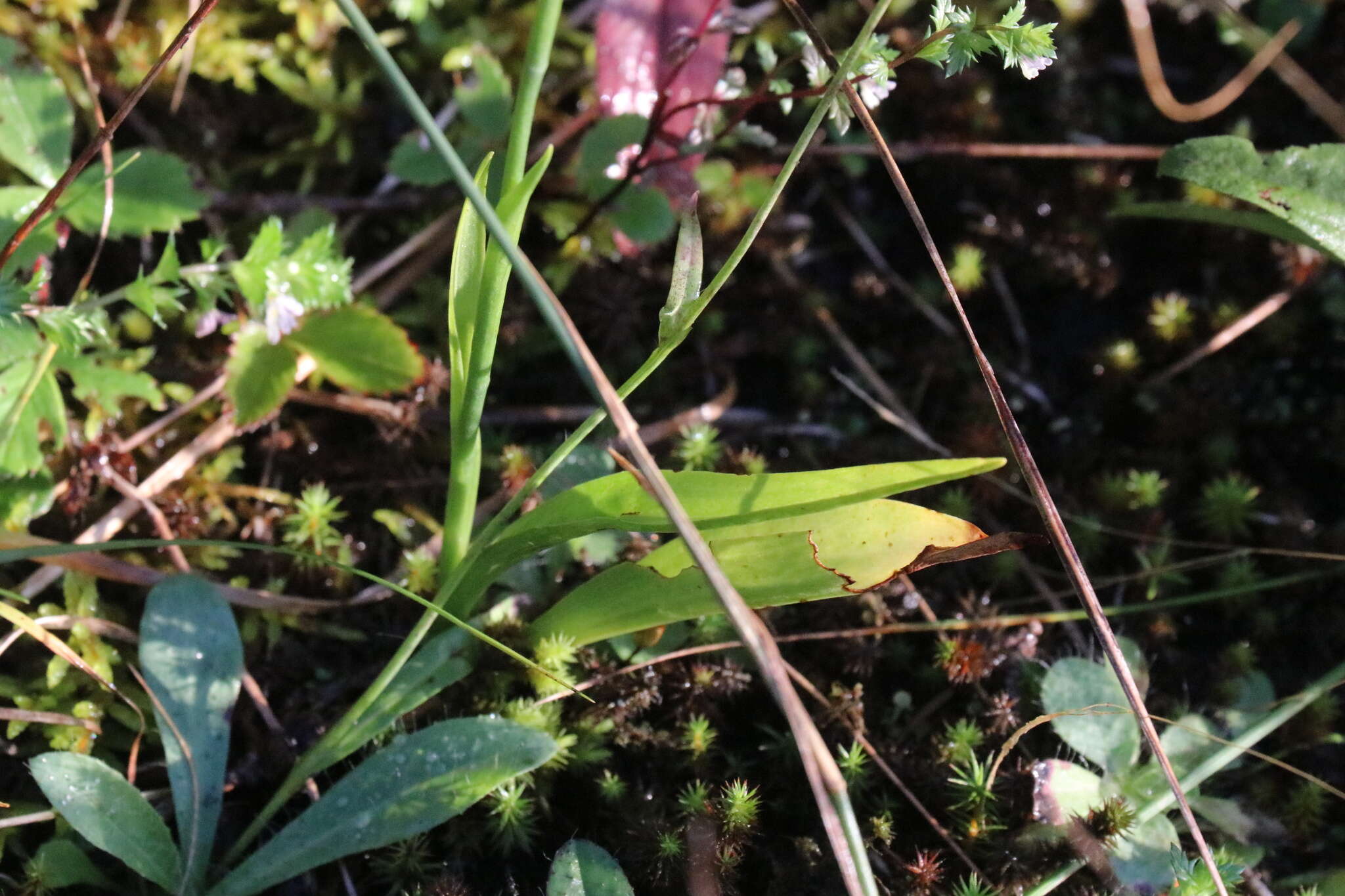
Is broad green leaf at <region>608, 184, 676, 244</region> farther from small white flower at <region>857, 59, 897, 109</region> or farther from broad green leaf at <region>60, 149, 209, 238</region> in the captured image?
broad green leaf at <region>60, 149, 209, 238</region>

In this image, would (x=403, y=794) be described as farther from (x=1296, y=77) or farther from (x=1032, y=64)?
(x=1296, y=77)

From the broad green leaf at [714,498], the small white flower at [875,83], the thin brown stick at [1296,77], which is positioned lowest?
the broad green leaf at [714,498]

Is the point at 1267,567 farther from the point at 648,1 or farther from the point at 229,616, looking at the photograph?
the point at 229,616

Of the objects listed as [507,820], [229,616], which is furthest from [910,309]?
[229,616]

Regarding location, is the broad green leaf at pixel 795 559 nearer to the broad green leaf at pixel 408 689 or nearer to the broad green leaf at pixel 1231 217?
the broad green leaf at pixel 408 689

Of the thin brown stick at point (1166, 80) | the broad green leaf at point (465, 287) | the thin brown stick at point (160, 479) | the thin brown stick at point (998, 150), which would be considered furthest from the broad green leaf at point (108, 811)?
the thin brown stick at point (1166, 80)

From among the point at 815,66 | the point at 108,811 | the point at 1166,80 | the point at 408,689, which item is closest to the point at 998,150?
the point at 1166,80
